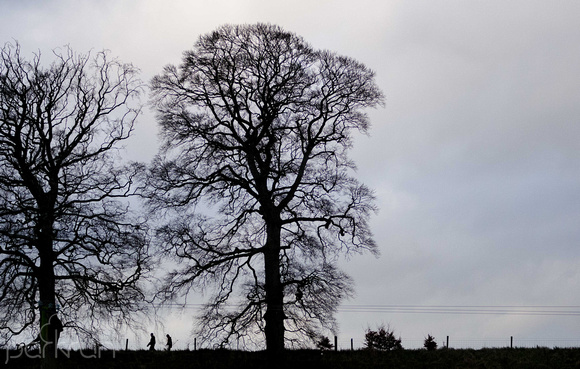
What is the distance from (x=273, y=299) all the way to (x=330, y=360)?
393 centimetres

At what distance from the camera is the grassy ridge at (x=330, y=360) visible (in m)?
31.0

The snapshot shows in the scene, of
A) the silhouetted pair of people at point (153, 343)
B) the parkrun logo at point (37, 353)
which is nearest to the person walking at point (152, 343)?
the silhouetted pair of people at point (153, 343)

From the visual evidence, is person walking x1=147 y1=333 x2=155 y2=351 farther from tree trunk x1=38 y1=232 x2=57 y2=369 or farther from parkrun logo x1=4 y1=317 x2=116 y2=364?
tree trunk x1=38 y1=232 x2=57 y2=369

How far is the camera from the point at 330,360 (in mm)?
31938

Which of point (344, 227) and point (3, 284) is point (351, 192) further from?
point (3, 284)

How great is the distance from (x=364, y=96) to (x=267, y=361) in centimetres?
1174

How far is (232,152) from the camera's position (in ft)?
107

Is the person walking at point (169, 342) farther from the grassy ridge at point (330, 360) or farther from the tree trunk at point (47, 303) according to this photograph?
the tree trunk at point (47, 303)

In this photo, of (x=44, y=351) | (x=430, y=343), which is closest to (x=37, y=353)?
(x=44, y=351)

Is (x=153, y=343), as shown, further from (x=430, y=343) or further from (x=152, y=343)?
(x=430, y=343)

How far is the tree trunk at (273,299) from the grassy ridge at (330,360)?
2.31 ft

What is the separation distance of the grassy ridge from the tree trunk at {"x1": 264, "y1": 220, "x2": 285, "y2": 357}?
70 centimetres

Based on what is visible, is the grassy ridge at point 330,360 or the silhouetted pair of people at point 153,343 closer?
the grassy ridge at point 330,360

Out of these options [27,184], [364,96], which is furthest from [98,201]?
[364,96]
